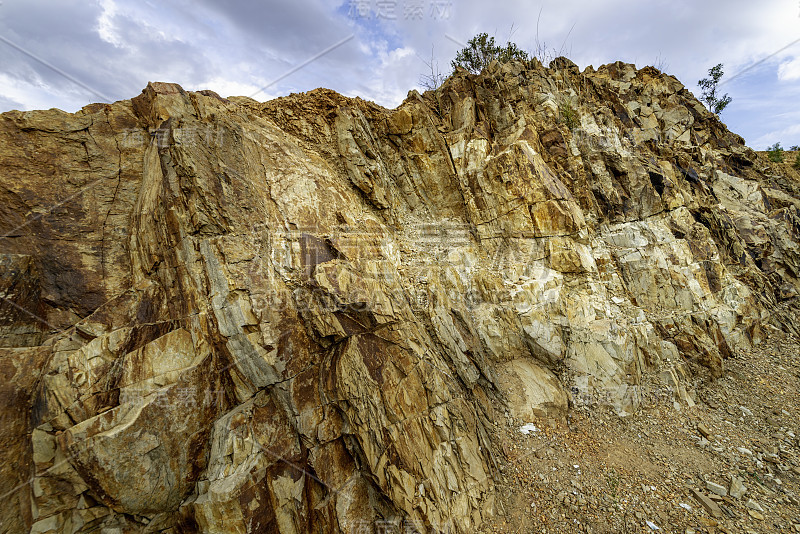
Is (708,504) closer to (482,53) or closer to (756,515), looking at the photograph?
(756,515)

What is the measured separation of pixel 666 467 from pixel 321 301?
9.58 meters

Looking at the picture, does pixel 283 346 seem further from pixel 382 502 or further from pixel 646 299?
pixel 646 299

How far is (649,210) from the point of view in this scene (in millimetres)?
11055

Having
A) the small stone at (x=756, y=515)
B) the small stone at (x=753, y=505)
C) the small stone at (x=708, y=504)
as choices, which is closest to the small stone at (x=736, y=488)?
the small stone at (x=753, y=505)

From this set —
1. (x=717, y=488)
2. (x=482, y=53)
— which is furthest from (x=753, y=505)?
(x=482, y=53)

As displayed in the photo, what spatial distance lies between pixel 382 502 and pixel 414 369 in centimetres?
280

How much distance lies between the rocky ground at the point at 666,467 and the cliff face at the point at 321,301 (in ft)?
2.39

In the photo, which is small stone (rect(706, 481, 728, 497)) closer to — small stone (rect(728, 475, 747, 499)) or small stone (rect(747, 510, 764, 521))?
small stone (rect(728, 475, 747, 499))

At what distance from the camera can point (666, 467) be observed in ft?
22.9

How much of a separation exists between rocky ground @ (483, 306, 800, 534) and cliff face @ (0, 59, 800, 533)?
28.7 inches

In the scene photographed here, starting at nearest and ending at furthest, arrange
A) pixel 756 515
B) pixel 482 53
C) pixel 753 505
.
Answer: pixel 756 515 → pixel 753 505 → pixel 482 53

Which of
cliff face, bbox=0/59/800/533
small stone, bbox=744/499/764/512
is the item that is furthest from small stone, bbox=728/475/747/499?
cliff face, bbox=0/59/800/533

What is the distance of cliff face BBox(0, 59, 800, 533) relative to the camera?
18.8 feet

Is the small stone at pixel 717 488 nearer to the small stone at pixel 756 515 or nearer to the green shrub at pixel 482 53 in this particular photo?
the small stone at pixel 756 515
